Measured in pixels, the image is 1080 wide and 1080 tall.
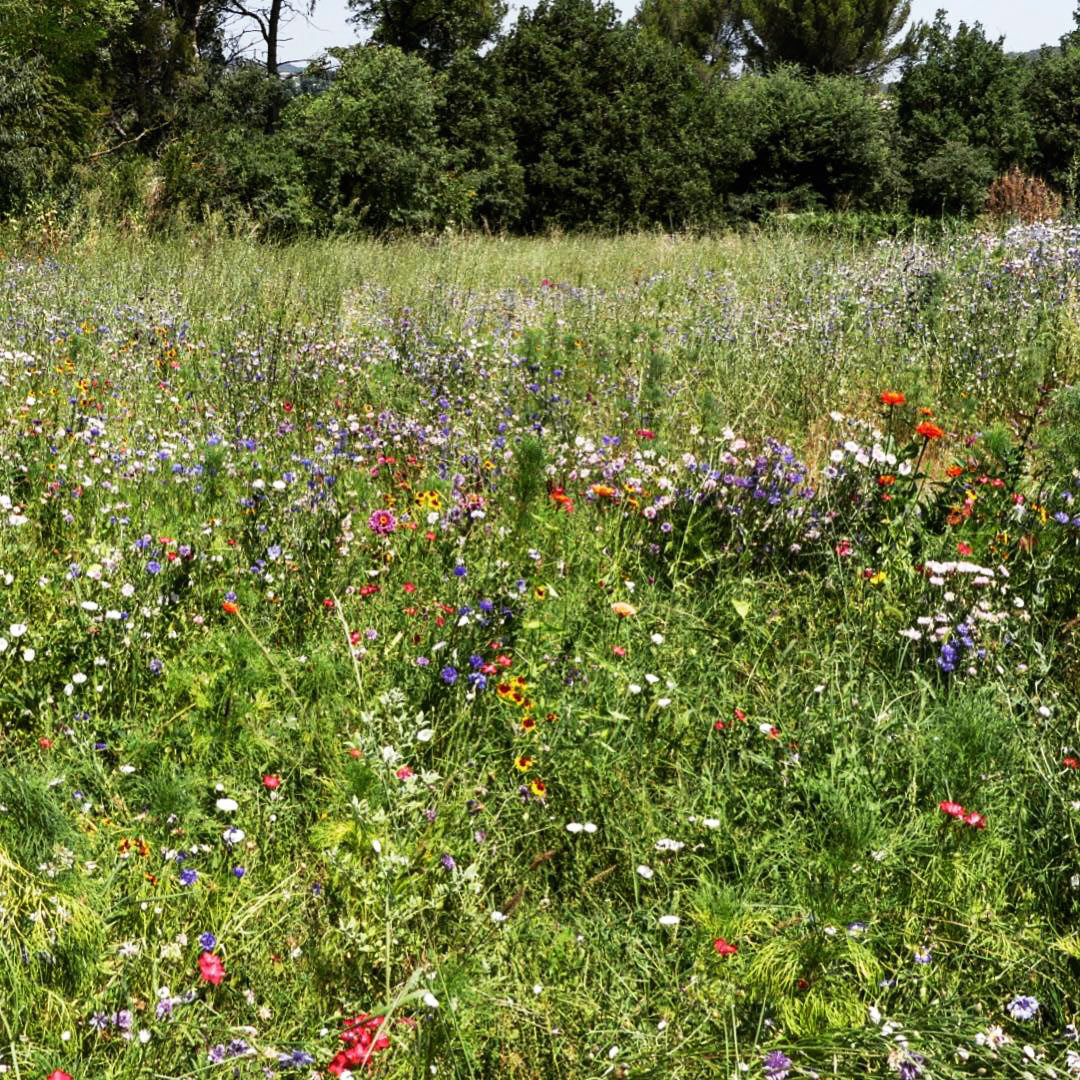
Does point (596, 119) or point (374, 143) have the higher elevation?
point (596, 119)

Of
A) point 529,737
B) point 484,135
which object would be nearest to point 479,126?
point 484,135

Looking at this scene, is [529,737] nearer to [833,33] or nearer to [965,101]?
[965,101]

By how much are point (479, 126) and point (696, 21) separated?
1437 inches

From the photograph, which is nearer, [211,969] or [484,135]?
[211,969]

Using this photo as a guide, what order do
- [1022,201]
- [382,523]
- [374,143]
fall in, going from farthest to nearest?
[374,143], [1022,201], [382,523]

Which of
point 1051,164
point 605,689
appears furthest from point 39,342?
point 1051,164

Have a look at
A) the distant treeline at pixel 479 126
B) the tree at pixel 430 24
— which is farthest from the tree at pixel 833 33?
the tree at pixel 430 24

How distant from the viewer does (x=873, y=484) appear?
3357mm

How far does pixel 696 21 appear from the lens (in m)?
47.9

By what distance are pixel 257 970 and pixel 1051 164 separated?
30574 mm

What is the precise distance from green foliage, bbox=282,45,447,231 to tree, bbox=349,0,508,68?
12009mm

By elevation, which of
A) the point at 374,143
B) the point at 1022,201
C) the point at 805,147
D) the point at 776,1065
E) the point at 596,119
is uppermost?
the point at 805,147

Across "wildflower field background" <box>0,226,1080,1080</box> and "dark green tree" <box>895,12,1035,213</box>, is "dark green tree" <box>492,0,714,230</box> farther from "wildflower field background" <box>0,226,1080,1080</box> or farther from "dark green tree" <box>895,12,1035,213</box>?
"wildflower field background" <box>0,226,1080,1080</box>

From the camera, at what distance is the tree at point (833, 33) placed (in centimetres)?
4128
